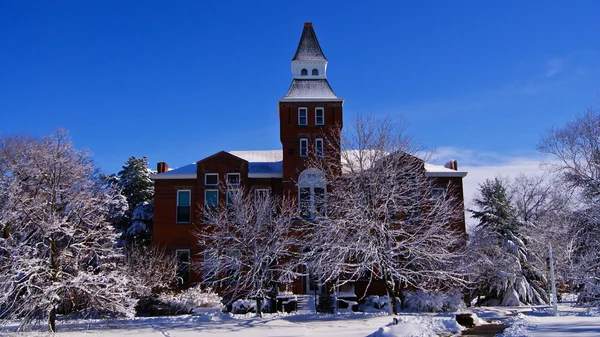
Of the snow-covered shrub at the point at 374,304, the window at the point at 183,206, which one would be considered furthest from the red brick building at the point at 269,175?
the snow-covered shrub at the point at 374,304

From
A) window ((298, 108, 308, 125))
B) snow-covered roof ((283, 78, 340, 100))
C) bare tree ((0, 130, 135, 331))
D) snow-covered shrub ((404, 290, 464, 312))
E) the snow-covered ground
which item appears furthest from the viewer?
snow-covered roof ((283, 78, 340, 100))

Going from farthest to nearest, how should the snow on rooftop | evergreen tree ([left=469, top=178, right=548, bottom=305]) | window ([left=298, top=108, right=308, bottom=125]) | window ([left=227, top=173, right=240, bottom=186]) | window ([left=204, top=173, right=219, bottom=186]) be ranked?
1. the snow on rooftop
2. window ([left=204, top=173, right=219, bottom=186])
3. window ([left=227, top=173, right=240, bottom=186])
4. window ([left=298, top=108, right=308, bottom=125])
5. evergreen tree ([left=469, top=178, right=548, bottom=305])

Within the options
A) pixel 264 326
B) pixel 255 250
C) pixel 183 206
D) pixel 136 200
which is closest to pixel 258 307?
pixel 255 250

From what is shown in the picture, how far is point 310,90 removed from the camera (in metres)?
35.2

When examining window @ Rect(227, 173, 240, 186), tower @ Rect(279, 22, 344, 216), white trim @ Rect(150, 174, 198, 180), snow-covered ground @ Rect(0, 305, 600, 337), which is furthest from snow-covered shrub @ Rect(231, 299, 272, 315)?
white trim @ Rect(150, 174, 198, 180)

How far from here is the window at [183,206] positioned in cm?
3456

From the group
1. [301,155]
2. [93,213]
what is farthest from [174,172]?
[93,213]

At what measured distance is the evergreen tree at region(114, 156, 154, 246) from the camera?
39.8 metres

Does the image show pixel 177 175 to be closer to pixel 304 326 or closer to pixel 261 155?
pixel 261 155

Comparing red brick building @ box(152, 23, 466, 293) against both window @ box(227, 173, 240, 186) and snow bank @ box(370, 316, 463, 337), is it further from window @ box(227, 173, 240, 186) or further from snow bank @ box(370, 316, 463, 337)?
Answer: snow bank @ box(370, 316, 463, 337)

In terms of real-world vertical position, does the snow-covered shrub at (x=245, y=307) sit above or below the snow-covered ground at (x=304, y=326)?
above

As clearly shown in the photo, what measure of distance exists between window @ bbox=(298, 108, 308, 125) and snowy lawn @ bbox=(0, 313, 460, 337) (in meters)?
13.5

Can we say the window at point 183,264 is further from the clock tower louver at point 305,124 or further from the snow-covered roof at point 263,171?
the clock tower louver at point 305,124

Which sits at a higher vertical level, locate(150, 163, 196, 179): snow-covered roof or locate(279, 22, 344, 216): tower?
locate(279, 22, 344, 216): tower
